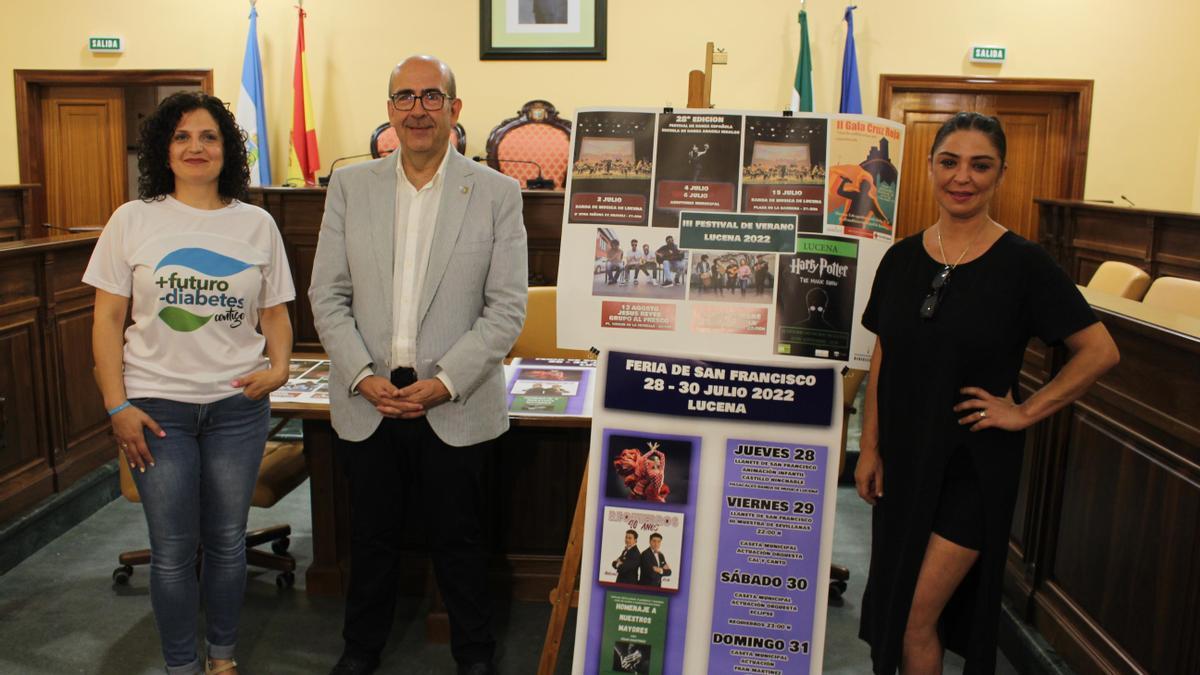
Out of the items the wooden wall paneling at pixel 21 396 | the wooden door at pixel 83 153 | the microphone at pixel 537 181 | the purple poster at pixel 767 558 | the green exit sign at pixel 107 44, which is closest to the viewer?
the purple poster at pixel 767 558

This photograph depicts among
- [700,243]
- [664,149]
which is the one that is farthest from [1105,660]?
[664,149]

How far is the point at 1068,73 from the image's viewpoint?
20.6 feet

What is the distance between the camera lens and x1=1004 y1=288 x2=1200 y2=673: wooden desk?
1.95 meters

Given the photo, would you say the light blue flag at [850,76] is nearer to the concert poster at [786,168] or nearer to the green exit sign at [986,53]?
the green exit sign at [986,53]

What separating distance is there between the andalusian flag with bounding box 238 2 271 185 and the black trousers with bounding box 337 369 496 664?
4405 mm

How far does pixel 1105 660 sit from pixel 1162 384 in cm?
73

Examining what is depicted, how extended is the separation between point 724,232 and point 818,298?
259mm

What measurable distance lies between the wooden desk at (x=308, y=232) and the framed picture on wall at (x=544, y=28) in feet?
4.46

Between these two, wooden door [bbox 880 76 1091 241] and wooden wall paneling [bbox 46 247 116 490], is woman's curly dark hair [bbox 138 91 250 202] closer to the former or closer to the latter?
wooden wall paneling [bbox 46 247 116 490]

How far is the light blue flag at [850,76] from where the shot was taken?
6.00m

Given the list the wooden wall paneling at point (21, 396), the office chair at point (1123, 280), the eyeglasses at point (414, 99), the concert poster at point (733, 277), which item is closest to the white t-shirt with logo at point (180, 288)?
the eyeglasses at point (414, 99)

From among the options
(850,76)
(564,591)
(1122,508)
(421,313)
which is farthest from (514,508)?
(850,76)

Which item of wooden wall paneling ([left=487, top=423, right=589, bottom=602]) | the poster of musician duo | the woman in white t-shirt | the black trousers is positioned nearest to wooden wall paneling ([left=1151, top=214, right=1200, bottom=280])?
the poster of musician duo

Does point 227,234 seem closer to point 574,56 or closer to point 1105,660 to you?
point 1105,660
